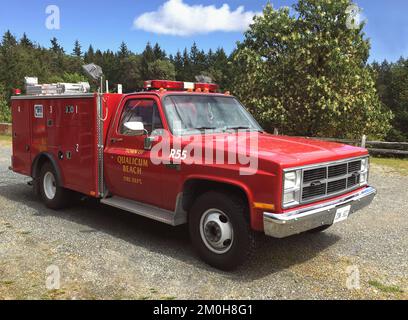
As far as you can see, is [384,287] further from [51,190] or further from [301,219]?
[51,190]

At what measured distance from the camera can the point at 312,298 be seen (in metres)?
3.97

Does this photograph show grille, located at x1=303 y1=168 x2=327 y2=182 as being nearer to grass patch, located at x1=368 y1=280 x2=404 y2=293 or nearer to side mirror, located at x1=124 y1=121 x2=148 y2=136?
grass patch, located at x1=368 y1=280 x2=404 y2=293

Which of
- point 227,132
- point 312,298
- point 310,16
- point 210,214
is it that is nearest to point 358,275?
point 312,298

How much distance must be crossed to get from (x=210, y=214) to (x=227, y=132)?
4.12 feet

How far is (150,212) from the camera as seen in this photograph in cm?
523

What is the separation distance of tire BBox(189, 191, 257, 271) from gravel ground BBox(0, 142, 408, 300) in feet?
0.56

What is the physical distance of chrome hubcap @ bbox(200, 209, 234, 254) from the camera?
4.49m

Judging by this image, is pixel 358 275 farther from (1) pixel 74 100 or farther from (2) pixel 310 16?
(2) pixel 310 16

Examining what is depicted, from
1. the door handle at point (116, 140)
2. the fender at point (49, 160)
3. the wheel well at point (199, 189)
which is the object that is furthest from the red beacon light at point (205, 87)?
the fender at point (49, 160)

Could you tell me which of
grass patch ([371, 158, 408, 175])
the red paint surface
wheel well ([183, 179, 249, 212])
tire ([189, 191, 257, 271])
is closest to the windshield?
the red paint surface

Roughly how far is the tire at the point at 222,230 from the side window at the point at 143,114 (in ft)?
4.11

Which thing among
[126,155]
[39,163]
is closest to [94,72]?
[126,155]

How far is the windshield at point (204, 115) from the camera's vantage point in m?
5.21

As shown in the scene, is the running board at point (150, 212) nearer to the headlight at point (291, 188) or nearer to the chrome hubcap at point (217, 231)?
the chrome hubcap at point (217, 231)
